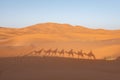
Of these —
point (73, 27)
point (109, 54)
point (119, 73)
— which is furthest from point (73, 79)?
point (73, 27)

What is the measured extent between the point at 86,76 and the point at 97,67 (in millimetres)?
2463

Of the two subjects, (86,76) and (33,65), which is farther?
(33,65)

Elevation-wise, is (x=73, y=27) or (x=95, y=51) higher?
(x=73, y=27)

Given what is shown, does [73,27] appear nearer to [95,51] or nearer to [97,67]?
[95,51]

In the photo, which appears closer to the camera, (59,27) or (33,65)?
(33,65)

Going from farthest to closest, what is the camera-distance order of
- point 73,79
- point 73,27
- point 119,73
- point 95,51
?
point 73,27, point 95,51, point 119,73, point 73,79

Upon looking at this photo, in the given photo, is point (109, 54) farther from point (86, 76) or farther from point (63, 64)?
point (86, 76)

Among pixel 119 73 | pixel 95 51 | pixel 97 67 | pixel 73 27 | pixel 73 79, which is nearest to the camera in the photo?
pixel 73 79

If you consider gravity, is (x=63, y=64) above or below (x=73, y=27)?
below

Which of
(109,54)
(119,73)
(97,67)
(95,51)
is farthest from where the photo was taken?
(95,51)

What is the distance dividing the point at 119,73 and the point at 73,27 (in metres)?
56.9

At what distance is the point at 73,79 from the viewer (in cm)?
916

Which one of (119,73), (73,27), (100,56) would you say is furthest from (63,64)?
(73,27)

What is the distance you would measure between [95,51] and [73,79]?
14.3 metres
